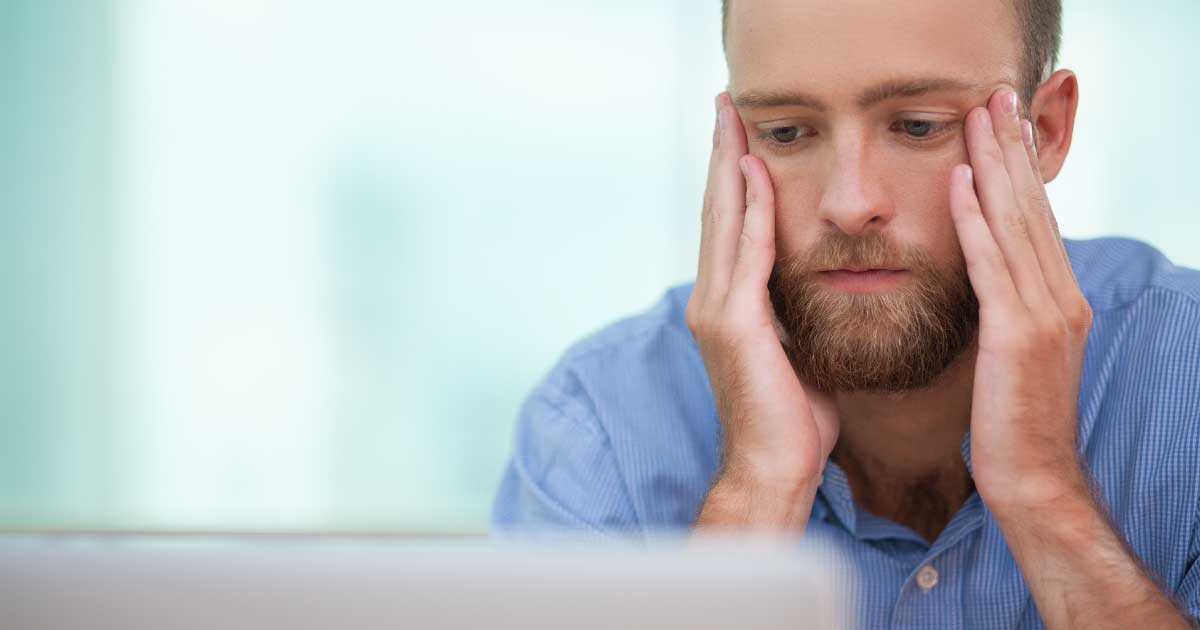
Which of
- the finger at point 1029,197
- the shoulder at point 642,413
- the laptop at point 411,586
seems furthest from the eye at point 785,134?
the laptop at point 411,586

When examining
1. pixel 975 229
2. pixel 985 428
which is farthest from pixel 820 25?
pixel 985 428

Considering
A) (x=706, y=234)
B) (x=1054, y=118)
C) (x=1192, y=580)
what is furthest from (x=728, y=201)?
(x=1192, y=580)

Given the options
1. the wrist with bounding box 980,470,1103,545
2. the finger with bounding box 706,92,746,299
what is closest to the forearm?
the wrist with bounding box 980,470,1103,545

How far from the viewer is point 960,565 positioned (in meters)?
1.28

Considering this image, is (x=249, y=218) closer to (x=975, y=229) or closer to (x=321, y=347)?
(x=321, y=347)

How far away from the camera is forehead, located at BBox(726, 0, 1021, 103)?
1232mm

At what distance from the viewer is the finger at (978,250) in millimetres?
1264

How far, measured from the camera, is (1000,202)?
1.28 metres

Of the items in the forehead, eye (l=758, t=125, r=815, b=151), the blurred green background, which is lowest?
the blurred green background

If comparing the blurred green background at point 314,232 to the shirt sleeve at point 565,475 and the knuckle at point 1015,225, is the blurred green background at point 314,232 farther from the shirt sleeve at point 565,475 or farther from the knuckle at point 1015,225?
the knuckle at point 1015,225

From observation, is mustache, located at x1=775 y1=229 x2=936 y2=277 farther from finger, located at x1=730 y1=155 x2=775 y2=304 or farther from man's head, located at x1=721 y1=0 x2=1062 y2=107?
man's head, located at x1=721 y1=0 x2=1062 y2=107

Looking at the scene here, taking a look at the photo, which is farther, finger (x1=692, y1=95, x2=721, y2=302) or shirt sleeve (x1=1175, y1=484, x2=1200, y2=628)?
finger (x1=692, y1=95, x2=721, y2=302)

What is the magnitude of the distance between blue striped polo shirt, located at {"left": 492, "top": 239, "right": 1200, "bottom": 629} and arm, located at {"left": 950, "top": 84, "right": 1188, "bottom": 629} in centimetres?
11

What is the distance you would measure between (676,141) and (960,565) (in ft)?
9.33
